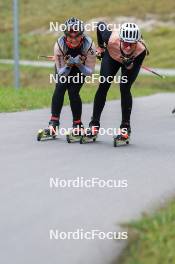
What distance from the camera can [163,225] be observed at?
623 centimetres

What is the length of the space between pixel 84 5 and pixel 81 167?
250 feet

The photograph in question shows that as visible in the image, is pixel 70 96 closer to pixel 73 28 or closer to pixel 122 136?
pixel 122 136

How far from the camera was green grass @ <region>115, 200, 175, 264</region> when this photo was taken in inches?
215

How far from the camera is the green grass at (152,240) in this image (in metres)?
5.45

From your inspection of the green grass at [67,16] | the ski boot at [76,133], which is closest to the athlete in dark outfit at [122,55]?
the ski boot at [76,133]

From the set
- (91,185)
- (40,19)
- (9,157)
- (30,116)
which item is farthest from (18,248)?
(40,19)

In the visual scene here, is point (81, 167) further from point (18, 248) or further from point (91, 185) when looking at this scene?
point (18, 248)

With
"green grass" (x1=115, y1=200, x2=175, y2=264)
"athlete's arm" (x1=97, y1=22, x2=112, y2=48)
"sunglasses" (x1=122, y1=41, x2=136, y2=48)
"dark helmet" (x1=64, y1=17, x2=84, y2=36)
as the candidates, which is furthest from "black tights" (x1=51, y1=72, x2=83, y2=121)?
"green grass" (x1=115, y1=200, x2=175, y2=264)

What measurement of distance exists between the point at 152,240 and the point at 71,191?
2.01 meters

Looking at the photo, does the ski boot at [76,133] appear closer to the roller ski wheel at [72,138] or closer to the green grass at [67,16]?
the roller ski wheel at [72,138]
